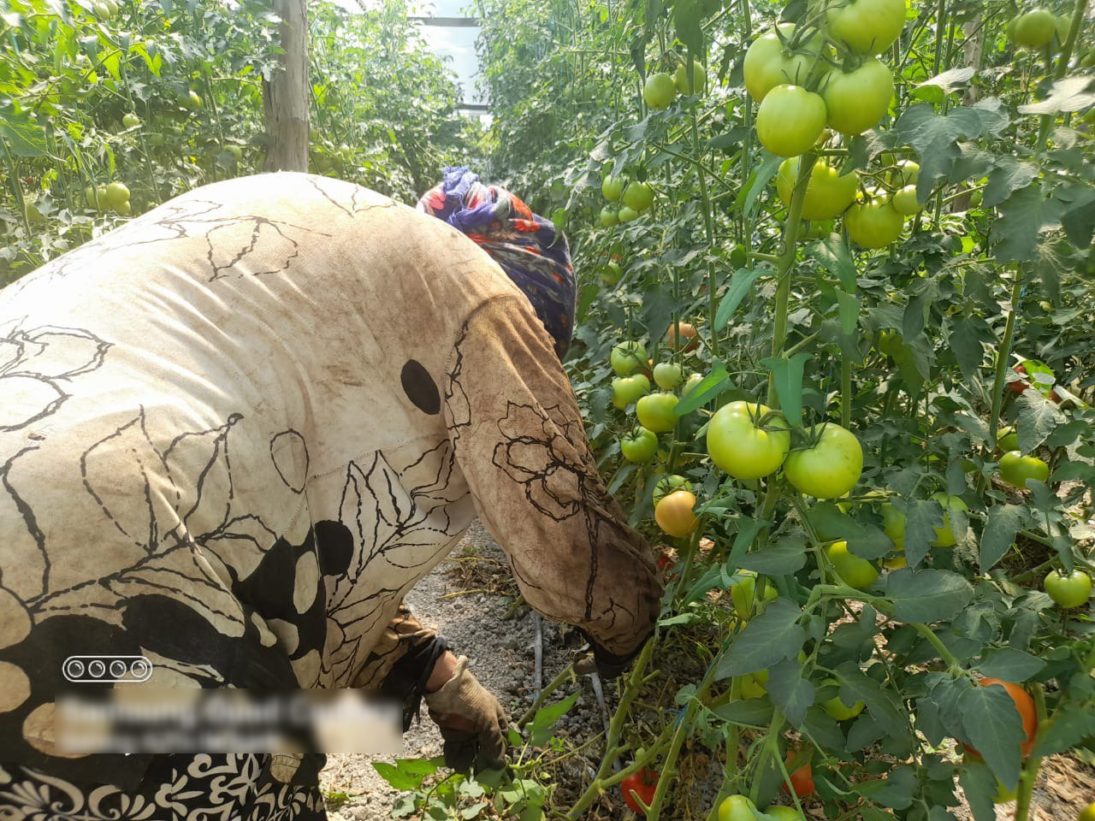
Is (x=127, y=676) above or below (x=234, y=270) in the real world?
below

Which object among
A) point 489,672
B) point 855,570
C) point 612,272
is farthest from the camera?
point 489,672

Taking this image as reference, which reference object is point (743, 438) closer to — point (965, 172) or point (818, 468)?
point (818, 468)

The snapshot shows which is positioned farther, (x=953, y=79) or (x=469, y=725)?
(x=469, y=725)

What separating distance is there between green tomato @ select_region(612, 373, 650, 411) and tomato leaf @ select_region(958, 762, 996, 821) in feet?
3.10

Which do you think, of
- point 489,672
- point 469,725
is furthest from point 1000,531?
point 489,672

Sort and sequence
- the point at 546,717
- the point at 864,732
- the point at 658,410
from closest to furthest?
the point at 864,732 → the point at 546,717 → the point at 658,410

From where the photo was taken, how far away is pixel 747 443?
747 mm

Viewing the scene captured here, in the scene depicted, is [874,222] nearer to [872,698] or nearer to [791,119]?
[791,119]

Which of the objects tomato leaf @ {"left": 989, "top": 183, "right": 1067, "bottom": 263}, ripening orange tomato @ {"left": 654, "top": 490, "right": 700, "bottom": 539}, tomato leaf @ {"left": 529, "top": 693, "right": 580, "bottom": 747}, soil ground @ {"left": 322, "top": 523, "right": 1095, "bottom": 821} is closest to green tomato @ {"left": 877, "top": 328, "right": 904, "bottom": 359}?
tomato leaf @ {"left": 989, "top": 183, "right": 1067, "bottom": 263}

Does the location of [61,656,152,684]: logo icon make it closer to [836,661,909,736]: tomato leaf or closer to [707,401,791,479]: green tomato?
[707,401,791,479]: green tomato

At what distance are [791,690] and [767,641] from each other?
6 centimetres

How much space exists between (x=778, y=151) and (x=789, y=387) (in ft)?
0.75

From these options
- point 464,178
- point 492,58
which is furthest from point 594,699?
point 492,58

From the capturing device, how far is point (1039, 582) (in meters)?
2.02
